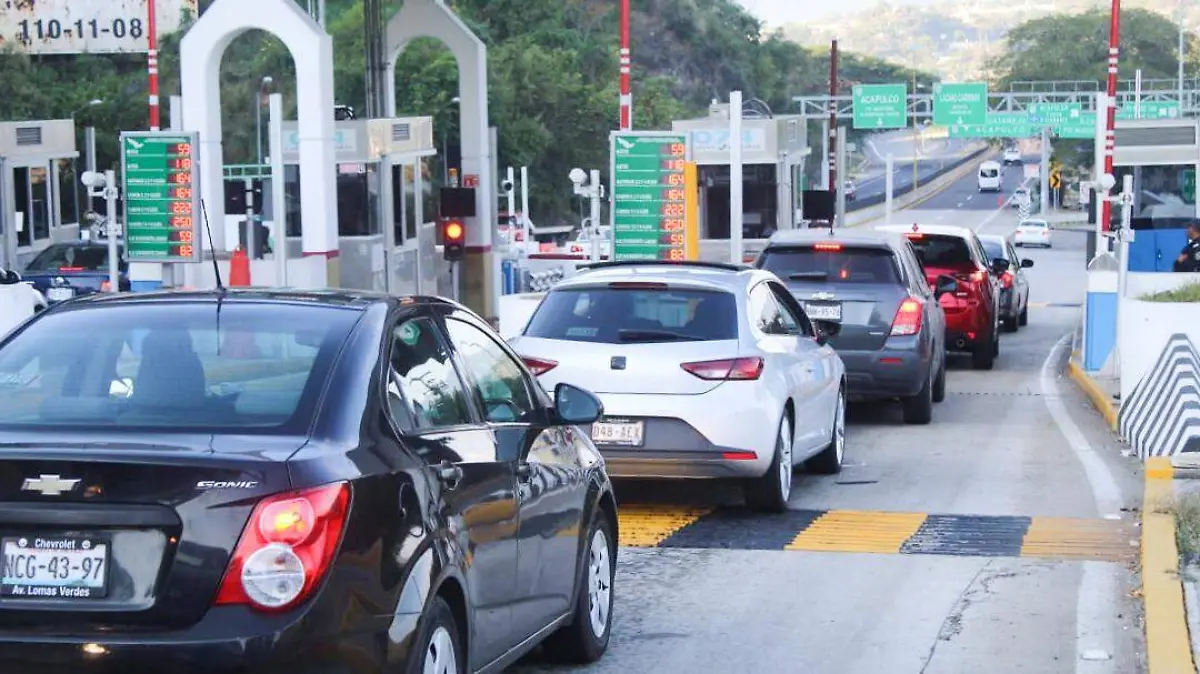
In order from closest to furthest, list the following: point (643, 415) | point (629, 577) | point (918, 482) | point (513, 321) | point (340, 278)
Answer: point (629, 577) < point (643, 415) < point (918, 482) < point (513, 321) < point (340, 278)

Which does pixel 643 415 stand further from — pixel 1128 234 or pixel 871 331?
pixel 1128 234

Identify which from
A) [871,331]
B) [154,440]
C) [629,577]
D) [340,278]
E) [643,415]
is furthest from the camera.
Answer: [340,278]

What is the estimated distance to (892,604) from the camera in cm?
901

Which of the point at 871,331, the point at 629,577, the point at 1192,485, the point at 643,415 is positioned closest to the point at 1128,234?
the point at 871,331

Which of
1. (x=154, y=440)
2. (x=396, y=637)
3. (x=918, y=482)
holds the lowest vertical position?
(x=918, y=482)

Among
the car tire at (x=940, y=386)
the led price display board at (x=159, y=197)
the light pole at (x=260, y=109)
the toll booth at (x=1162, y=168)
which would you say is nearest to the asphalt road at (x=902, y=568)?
the car tire at (x=940, y=386)

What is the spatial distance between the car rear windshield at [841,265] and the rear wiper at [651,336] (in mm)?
5084

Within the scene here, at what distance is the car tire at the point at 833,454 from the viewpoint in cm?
1353

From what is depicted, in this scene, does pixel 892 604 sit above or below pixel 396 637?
below

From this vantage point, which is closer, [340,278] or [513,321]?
[513,321]

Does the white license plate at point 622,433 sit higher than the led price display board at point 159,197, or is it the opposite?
the led price display board at point 159,197

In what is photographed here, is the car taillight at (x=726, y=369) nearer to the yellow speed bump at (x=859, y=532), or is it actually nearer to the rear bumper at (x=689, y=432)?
the rear bumper at (x=689, y=432)

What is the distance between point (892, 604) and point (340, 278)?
2034cm

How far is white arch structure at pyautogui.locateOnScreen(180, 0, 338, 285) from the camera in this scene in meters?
26.3
